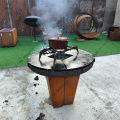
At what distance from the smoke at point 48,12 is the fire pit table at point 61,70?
5774mm

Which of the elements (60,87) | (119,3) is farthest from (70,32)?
(60,87)

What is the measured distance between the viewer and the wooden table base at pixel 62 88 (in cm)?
182

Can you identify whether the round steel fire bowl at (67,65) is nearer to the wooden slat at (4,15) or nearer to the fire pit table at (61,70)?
the fire pit table at (61,70)

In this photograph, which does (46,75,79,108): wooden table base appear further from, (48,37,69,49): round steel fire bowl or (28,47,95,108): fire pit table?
(48,37,69,49): round steel fire bowl

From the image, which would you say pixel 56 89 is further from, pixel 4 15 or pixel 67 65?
pixel 4 15

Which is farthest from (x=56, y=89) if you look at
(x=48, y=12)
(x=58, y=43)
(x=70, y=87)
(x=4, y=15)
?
(x=4, y=15)

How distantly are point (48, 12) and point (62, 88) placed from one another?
21.5ft

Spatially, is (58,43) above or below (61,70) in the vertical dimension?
above

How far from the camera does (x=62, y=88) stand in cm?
191

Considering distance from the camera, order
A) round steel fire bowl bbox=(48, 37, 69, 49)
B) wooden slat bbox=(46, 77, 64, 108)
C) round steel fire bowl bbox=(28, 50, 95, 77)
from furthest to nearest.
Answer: wooden slat bbox=(46, 77, 64, 108)
round steel fire bowl bbox=(48, 37, 69, 49)
round steel fire bowl bbox=(28, 50, 95, 77)

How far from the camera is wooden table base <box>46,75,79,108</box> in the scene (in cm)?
182

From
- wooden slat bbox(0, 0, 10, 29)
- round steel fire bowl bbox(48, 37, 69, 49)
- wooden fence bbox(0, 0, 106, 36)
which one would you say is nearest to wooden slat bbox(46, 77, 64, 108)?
round steel fire bowl bbox(48, 37, 69, 49)

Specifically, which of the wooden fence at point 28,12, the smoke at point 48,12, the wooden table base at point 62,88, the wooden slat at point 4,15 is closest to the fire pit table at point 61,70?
the wooden table base at point 62,88

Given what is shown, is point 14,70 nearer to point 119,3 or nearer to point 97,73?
point 97,73
